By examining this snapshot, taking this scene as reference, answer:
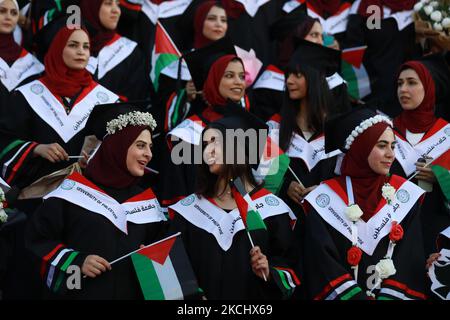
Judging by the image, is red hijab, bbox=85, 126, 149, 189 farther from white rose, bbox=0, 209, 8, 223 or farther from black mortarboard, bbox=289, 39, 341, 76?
black mortarboard, bbox=289, 39, 341, 76

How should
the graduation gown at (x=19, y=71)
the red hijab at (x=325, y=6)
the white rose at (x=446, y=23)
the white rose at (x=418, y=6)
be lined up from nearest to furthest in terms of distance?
the graduation gown at (x=19, y=71), the white rose at (x=446, y=23), the white rose at (x=418, y=6), the red hijab at (x=325, y=6)

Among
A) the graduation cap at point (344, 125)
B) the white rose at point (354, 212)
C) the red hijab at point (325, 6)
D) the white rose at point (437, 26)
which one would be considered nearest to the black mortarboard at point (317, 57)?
the white rose at point (437, 26)

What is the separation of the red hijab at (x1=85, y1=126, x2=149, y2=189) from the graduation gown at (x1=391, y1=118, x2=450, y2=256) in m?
2.51

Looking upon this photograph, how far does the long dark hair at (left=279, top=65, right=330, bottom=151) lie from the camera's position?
8.17 m

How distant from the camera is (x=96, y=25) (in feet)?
30.3

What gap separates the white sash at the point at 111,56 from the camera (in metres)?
8.97

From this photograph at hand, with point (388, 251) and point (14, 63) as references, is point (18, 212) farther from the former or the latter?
point (388, 251)

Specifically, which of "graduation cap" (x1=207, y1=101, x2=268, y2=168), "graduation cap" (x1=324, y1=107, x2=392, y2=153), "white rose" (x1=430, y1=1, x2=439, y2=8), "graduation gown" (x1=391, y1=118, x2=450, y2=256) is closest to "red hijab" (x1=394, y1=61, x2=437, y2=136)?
"graduation gown" (x1=391, y1=118, x2=450, y2=256)

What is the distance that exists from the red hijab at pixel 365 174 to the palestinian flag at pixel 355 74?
280 cm

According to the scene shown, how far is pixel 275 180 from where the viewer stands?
7629mm

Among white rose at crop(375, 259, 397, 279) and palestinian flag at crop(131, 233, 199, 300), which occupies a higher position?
palestinian flag at crop(131, 233, 199, 300)

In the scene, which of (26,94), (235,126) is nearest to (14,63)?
(26,94)

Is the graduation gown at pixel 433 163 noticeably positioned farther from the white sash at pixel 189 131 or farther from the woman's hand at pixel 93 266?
the woman's hand at pixel 93 266

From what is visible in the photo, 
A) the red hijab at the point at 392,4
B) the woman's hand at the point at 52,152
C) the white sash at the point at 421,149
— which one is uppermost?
the red hijab at the point at 392,4
